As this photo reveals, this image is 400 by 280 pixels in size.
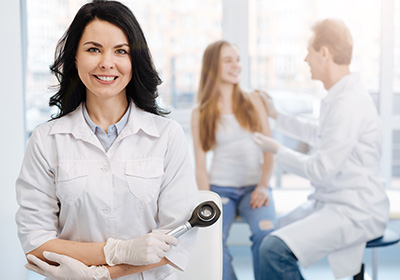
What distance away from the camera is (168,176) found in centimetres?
119

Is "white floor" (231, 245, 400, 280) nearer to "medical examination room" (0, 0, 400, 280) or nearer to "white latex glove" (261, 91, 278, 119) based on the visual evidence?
"medical examination room" (0, 0, 400, 280)

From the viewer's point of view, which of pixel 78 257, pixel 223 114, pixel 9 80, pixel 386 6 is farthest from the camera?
pixel 386 6

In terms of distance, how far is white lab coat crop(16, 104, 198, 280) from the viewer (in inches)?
44.4

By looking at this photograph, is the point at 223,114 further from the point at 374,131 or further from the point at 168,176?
the point at 168,176

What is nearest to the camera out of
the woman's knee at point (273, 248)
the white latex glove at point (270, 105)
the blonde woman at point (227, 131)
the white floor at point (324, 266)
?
the woman's knee at point (273, 248)

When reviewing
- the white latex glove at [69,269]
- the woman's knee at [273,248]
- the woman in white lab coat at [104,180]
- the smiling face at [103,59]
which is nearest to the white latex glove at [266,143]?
the woman's knee at [273,248]

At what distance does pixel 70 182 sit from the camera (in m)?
1.12

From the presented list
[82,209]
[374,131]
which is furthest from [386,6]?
[82,209]

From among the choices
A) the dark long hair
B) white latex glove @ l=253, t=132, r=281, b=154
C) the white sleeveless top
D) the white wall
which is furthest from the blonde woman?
the dark long hair

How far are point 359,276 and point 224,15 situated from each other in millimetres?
1695

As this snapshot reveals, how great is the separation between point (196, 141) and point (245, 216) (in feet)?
1.40

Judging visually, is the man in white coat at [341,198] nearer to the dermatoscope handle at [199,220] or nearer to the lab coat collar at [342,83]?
the lab coat collar at [342,83]

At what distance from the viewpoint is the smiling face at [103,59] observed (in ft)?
3.73

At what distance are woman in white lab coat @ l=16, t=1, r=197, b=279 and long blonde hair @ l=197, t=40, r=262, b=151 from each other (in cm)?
105
